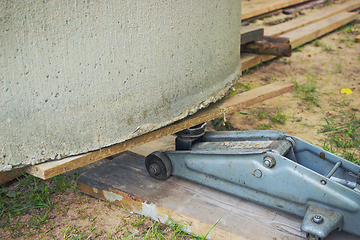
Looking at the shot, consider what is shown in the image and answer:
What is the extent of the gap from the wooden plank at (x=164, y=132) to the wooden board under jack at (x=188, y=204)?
1.07ft

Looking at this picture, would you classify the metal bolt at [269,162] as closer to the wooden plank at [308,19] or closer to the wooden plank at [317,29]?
the wooden plank at [308,19]

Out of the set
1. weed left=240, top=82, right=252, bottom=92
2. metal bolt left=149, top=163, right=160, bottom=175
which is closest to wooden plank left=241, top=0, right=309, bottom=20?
weed left=240, top=82, right=252, bottom=92

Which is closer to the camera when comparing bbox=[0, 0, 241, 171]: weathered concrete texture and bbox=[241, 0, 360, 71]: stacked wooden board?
bbox=[0, 0, 241, 171]: weathered concrete texture

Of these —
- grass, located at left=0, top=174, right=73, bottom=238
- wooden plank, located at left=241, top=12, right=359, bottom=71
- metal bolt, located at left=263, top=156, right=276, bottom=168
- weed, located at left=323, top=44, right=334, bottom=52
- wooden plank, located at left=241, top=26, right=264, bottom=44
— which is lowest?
grass, located at left=0, top=174, right=73, bottom=238

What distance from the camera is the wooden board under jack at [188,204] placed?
148 centimetres

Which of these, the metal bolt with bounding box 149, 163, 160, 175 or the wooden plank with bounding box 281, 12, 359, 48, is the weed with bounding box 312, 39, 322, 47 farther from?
the metal bolt with bounding box 149, 163, 160, 175

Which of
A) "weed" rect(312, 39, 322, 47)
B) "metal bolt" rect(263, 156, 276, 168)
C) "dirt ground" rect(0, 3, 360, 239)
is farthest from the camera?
"weed" rect(312, 39, 322, 47)

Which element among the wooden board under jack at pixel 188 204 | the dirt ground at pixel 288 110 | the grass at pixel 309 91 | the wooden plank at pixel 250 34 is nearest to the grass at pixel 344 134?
the dirt ground at pixel 288 110

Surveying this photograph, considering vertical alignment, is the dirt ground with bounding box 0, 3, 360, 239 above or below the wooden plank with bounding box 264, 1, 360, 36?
below

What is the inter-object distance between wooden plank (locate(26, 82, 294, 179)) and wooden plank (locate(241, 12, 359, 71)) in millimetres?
1689

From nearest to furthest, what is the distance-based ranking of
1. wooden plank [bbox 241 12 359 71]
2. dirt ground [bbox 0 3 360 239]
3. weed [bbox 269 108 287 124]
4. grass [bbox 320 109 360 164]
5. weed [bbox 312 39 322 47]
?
dirt ground [bbox 0 3 360 239]
grass [bbox 320 109 360 164]
weed [bbox 269 108 287 124]
wooden plank [bbox 241 12 359 71]
weed [bbox 312 39 322 47]

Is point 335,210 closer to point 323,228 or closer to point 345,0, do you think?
point 323,228

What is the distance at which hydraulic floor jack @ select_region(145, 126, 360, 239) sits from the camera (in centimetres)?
134

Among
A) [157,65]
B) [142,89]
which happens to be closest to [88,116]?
[142,89]
